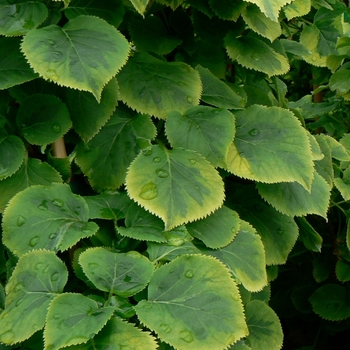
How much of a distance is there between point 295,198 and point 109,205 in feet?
1.38

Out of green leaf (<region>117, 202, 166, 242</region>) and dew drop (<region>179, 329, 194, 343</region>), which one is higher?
dew drop (<region>179, 329, 194, 343</region>)

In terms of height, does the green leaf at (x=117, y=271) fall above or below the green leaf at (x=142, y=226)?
above

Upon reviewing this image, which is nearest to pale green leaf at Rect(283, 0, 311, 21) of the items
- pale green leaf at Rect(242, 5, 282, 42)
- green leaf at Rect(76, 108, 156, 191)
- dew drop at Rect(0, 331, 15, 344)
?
pale green leaf at Rect(242, 5, 282, 42)

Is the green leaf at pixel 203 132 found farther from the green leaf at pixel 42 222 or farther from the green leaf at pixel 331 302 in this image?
the green leaf at pixel 331 302

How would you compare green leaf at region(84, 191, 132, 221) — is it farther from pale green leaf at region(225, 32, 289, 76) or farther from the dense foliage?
pale green leaf at region(225, 32, 289, 76)

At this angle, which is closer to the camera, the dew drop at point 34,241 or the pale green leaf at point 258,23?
the dew drop at point 34,241

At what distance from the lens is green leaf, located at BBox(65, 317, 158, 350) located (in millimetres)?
787

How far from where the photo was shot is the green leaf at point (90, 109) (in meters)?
1.07

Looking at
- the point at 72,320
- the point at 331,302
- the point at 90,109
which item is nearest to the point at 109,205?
the point at 90,109

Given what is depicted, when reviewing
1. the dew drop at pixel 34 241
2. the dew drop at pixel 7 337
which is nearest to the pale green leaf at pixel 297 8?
the dew drop at pixel 34 241

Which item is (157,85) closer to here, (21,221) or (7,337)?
(21,221)

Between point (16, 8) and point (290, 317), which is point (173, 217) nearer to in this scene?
point (16, 8)

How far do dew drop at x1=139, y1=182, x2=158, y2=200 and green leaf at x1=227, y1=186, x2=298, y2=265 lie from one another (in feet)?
1.20

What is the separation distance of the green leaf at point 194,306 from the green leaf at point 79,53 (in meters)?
0.33
